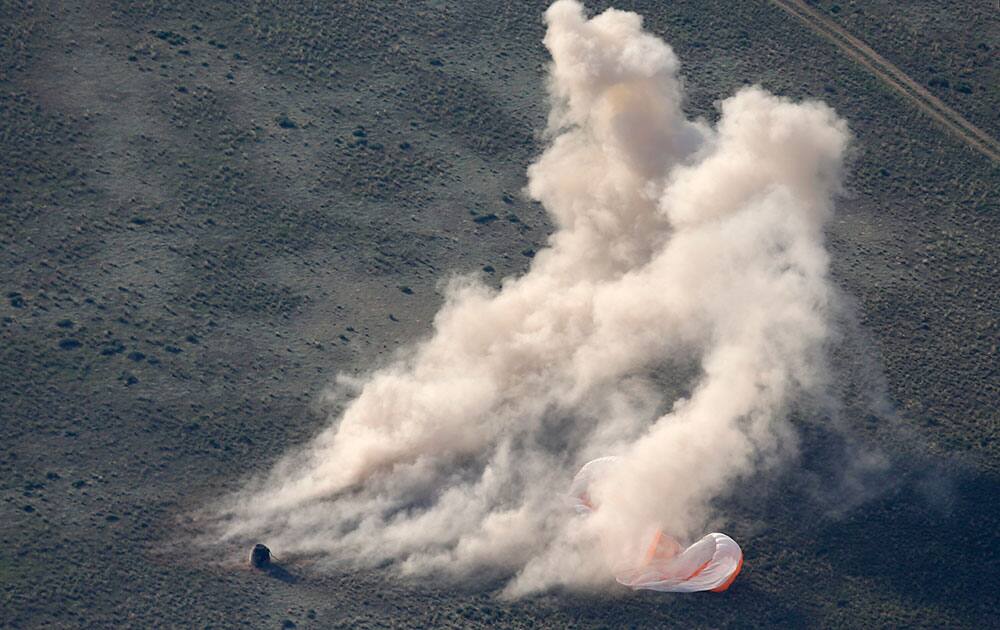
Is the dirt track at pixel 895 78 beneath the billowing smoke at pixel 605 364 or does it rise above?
above

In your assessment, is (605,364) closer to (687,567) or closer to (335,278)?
(687,567)

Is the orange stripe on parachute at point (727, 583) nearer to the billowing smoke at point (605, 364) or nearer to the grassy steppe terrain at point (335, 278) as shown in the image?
the grassy steppe terrain at point (335, 278)

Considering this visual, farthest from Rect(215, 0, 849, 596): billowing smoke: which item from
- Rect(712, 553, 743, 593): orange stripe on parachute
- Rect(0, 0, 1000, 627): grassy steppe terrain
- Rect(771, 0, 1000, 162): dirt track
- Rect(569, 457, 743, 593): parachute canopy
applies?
Rect(771, 0, 1000, 162): dirt track

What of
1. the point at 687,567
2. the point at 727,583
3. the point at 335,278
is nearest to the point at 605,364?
the point at 687,567

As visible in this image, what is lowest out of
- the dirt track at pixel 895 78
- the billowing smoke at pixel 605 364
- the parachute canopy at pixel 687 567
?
the parachute canopy at pixel 687 567

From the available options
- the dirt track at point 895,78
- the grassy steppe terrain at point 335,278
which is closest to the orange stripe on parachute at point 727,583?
the grassy steppe terrain at point 335,278

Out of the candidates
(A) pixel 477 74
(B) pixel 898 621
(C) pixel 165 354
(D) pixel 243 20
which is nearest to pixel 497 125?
(A) pixel 477 74

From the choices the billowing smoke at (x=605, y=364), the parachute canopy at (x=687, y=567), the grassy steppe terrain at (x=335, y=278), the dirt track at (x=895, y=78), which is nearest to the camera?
the parachute canopy at (x=687, y=567)
